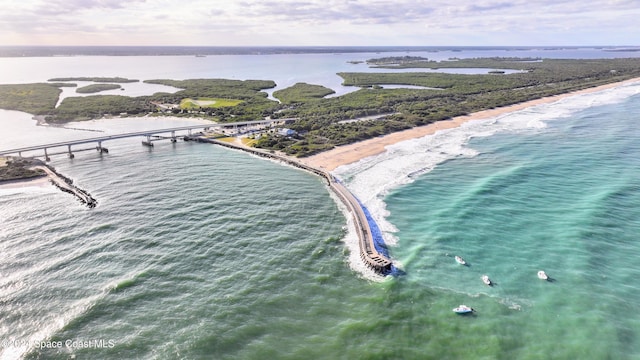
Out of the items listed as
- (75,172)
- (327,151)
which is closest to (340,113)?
(327,151)

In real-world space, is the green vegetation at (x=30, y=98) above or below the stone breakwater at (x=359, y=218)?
above

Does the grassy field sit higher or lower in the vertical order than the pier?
higher

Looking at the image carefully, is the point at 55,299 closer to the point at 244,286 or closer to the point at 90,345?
the point at 90,345

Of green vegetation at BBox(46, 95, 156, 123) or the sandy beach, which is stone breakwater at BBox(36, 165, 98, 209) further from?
green vegetation at BBox(46, 95, 156, 123)

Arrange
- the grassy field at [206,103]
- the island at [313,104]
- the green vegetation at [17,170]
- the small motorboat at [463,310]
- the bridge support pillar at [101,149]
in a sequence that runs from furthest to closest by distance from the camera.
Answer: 1. the grassy field at [206,103]
2. the island at [313,104]
3. the bridge support pillar at [101,149]
4. the green vegetation at [17,170]
5. the small motorboat at [463,310]

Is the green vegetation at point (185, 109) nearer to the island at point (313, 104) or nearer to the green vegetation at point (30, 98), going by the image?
the island at point (313, 104)

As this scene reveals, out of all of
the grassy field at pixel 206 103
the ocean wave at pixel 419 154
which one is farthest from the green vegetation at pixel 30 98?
the ocean wave at pixel 419 154

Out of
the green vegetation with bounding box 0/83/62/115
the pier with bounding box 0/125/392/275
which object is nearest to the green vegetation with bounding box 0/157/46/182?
the pier with bounding box 0/125/392/275
